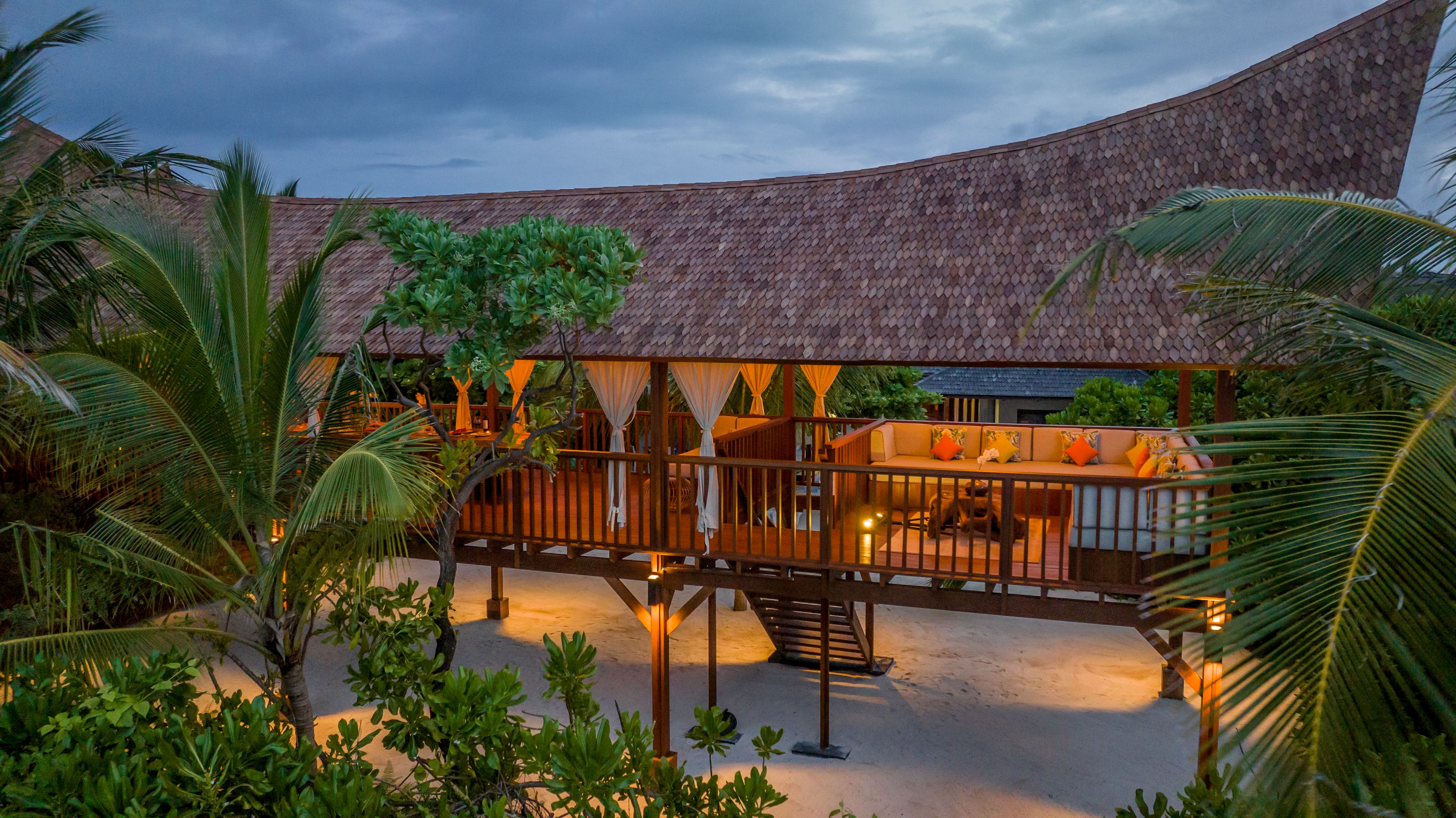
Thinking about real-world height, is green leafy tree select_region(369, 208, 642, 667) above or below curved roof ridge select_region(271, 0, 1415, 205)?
below

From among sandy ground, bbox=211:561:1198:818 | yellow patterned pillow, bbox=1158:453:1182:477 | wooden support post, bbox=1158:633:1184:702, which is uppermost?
yellow patterned pillow, bbox=1158:453:1182:477

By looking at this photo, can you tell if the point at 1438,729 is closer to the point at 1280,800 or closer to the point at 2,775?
the point at 1280,800

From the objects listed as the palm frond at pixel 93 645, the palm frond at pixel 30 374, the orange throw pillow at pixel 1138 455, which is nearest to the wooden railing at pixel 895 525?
the orange throw pillow at pixel 1138 455

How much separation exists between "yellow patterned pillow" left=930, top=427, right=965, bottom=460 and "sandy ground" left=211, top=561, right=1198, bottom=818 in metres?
2.58

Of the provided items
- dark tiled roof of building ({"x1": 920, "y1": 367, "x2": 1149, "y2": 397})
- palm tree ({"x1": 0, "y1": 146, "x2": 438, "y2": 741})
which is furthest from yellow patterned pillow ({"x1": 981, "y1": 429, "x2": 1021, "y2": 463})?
dark tiled roof of building ({"x1": 920, "y1": 367, "x2": 1149, "y2": 397})

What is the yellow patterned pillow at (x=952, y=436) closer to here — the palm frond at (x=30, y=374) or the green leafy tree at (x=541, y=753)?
the green leafy tree at (x=541, y=753)

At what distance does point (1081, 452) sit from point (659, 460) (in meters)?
6.01

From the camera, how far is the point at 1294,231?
12.0ft

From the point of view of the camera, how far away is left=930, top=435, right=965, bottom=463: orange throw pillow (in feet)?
39.7

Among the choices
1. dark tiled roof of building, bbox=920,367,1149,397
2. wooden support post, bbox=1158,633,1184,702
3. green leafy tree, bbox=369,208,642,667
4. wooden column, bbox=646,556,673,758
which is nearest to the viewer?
green leafy tree, bbox=369,208,642,667

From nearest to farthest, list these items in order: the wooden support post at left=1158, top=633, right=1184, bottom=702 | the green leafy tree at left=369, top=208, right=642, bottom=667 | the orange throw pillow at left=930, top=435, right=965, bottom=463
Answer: the green leafy tree at left=369, top=208, right=642, bottom=667
the wooden support post at left=1158, top=633, right=1184, bottom=702
the orange throw pillow at left=930, top=435, right=965, bottom=463

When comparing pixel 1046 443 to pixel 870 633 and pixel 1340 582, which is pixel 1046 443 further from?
pixel 1340 582

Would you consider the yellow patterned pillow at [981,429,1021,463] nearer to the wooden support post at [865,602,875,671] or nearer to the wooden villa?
the wooden villa

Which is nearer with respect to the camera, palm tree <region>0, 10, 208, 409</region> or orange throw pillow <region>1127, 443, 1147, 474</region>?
palm tree <region>0, 10, 208, 409</region>
